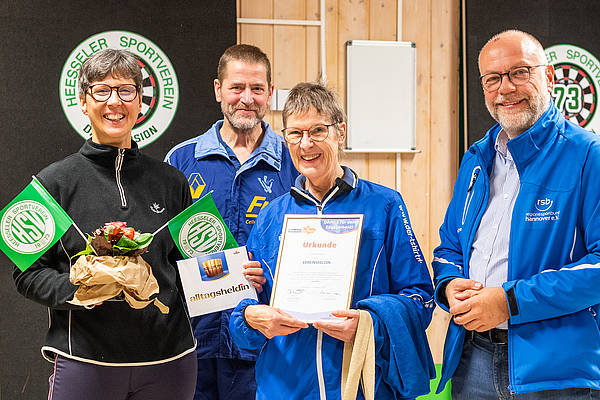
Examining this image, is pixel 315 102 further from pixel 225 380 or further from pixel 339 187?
pixel 225 380

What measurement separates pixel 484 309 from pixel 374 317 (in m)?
0.34

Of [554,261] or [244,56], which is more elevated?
[244,56]

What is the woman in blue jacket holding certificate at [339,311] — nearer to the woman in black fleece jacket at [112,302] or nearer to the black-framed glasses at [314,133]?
the black-framed glasses at [314,133]

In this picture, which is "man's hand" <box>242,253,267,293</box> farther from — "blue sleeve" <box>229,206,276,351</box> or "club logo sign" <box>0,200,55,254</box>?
"club logo sign" <box>0,200,55,254</box>

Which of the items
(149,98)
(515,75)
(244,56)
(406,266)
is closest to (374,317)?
(406,266)

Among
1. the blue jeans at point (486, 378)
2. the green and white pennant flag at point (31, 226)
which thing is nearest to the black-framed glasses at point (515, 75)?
the blue jeans at point (486, 378)

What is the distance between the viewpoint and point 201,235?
198 cm

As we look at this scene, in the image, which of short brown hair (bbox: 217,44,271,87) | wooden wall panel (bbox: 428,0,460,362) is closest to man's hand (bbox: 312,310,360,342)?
short brown hair (bbox: 217,44,271,87)

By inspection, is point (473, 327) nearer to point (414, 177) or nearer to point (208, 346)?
point (208, 346)

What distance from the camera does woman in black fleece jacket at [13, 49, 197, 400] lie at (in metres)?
1.77

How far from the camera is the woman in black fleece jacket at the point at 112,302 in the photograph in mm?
1769

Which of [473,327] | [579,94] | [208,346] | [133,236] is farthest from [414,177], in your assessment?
[133,236]

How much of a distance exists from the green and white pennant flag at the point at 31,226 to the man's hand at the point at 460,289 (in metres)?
1.18

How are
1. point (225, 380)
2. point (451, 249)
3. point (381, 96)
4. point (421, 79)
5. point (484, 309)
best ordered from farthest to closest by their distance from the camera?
point (421, 79) < point (381, 96) < point (225, 380) < point (451, 249) < point (484, 309)
